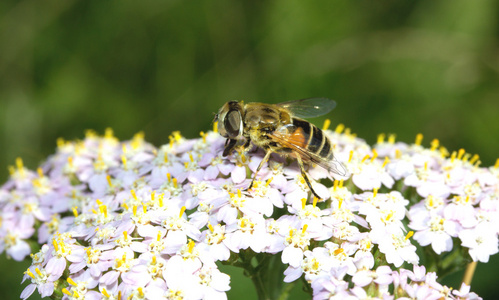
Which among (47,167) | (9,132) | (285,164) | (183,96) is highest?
(183,96)

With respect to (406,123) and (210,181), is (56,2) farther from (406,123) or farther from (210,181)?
(406,123)

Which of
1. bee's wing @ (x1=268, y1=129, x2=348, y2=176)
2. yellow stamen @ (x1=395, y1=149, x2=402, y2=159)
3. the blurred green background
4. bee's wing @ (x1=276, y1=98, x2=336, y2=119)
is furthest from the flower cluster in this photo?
the blurred green background

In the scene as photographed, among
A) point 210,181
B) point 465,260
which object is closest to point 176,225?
point 210,181

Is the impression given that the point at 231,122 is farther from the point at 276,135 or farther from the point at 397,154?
the point at 397,154

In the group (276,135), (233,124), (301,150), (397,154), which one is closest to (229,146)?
(233,124)

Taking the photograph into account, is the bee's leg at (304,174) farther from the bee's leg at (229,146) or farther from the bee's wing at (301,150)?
the bee's leg at (229,146)

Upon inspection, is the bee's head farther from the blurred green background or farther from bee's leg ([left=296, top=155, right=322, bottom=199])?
the blurred green background
